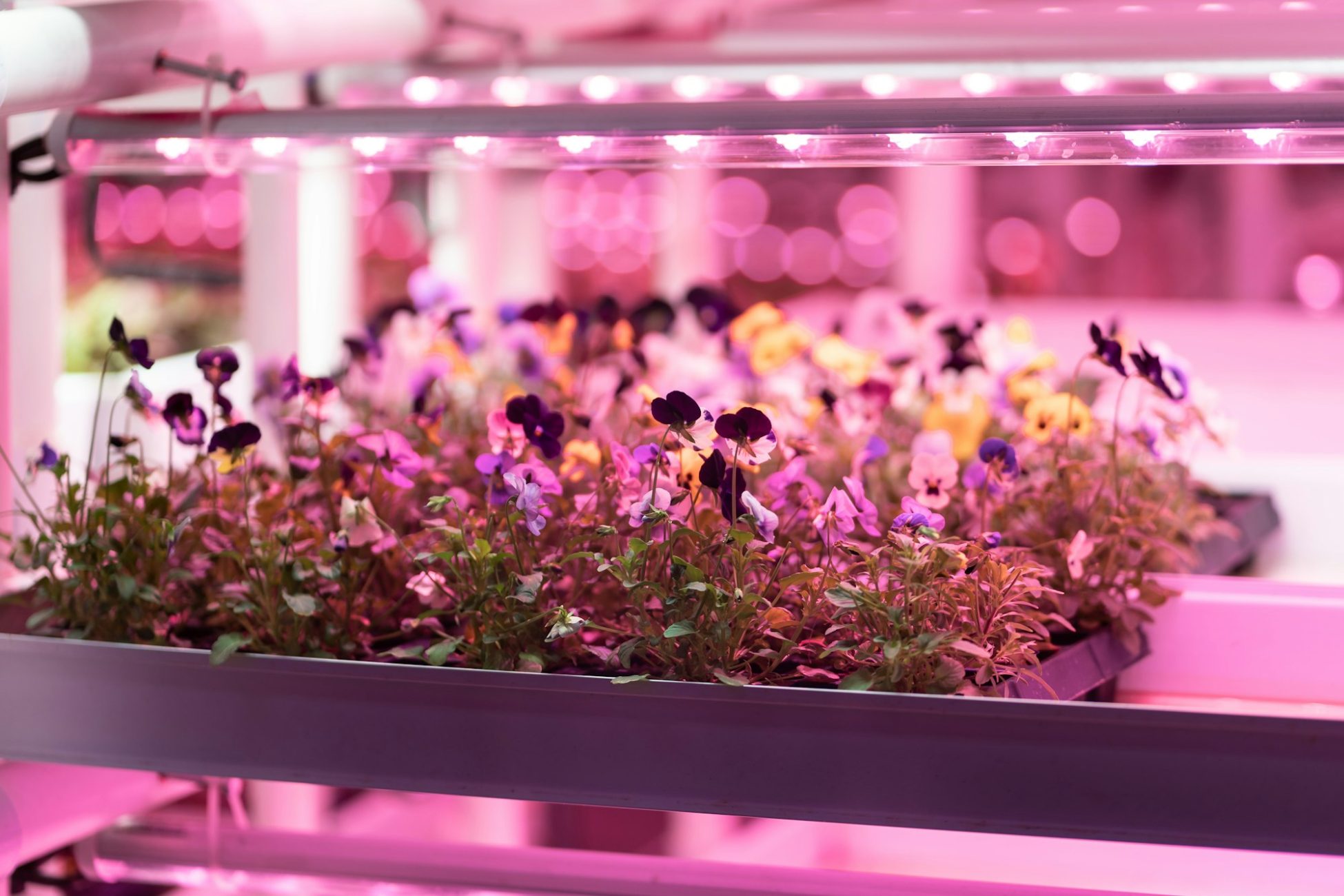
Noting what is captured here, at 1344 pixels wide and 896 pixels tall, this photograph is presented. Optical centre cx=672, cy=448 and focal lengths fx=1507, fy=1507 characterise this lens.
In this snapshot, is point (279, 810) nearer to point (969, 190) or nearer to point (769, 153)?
point (769, 153)

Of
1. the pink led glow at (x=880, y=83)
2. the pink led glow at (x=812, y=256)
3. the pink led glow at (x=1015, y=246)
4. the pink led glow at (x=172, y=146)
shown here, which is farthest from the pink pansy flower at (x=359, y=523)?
the pink led glow at (x=1015, y=246)

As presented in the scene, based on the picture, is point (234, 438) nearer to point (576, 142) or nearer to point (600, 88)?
point (576, 142)

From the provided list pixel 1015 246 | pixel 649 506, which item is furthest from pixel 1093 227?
pixel 649 506

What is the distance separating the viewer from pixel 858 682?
58.3 inches

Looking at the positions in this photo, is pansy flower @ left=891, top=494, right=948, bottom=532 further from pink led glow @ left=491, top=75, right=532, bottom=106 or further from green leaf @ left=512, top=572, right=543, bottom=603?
pink led glow @ left=491, top=75, right=532, bottom=106

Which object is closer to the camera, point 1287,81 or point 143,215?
point 1287,81

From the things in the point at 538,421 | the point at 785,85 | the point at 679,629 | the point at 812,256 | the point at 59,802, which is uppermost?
the point at 812,256

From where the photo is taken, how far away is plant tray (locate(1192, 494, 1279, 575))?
2.33 meters

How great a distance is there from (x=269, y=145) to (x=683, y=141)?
22.9 inches

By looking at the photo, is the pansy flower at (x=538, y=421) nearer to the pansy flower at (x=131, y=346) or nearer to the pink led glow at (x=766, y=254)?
Answer: the pansy flower at (x=131, y=346)

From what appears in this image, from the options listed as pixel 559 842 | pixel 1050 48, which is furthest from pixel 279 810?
pixel 1050 48

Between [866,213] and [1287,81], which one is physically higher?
[866,213]

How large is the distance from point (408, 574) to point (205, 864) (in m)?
0.43

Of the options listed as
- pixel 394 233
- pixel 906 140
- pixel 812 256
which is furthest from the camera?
pixel 812 256
